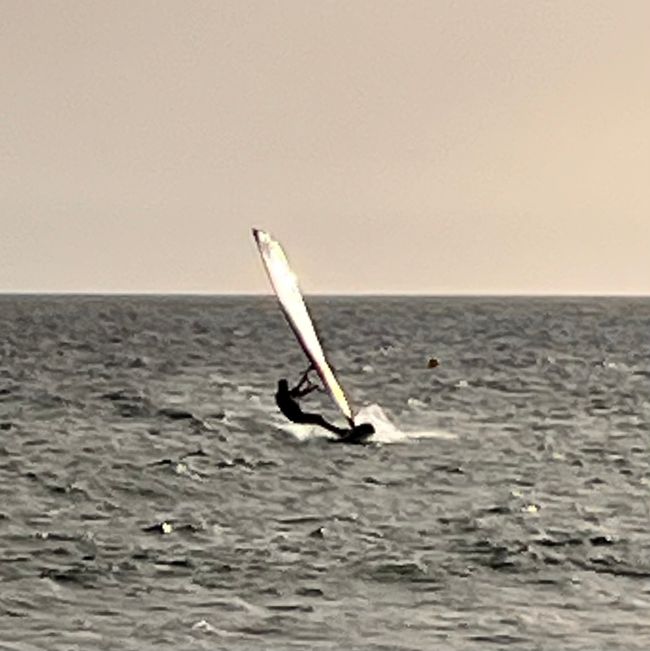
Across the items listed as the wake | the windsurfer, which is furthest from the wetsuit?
the wake

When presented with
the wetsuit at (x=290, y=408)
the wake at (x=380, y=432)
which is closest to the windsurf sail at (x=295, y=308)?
the wake at (x=380, y=432)

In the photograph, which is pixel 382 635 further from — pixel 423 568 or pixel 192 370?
pixel 192 370

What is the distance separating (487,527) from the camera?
124 ft

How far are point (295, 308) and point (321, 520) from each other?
2238cm

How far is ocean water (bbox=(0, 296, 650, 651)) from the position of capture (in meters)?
27.8

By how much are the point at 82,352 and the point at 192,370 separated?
24.9 metres

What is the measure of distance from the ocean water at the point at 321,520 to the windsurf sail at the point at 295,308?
1.53m

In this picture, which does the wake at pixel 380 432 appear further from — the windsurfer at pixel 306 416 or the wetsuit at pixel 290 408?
the wetsuit at pixel 290 408

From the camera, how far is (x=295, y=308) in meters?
60.7

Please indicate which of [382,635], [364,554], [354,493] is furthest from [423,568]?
[354,493]

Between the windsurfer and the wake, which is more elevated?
the windsurfer

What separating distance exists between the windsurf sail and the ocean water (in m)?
1.53

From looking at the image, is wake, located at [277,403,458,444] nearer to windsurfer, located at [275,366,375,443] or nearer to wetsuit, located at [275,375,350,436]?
windsurfer, located at [275,366,375,443]

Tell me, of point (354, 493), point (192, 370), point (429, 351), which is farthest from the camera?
point (429, 351)
